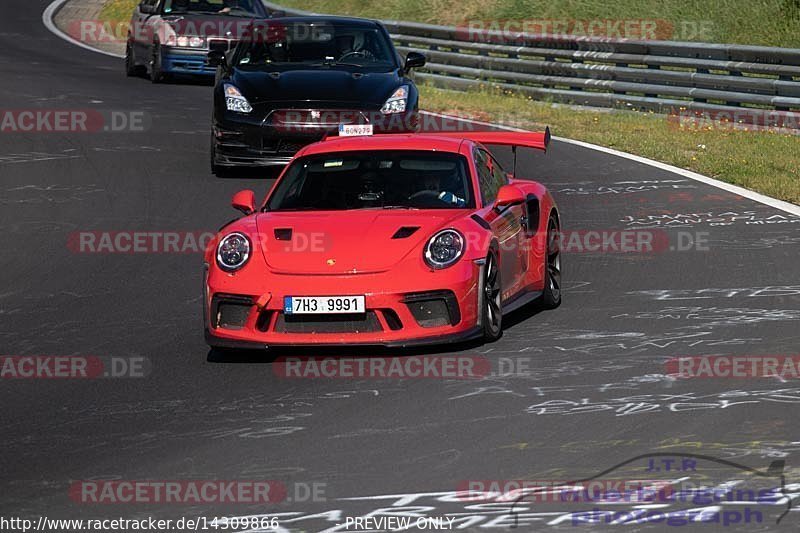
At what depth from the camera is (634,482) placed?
6.69 m

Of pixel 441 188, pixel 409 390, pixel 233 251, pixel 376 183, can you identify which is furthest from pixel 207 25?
pixel 409 390

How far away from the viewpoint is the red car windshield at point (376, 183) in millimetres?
10555

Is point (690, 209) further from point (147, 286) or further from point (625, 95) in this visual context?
point (625, 95)

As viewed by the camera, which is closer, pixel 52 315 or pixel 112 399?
pixel 112 399

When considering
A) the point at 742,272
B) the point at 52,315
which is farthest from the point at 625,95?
the point at 52,315

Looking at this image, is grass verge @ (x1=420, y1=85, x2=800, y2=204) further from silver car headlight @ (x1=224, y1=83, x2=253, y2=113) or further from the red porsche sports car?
the red porsche sports car

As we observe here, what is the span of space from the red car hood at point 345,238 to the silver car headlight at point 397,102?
7.11 metres

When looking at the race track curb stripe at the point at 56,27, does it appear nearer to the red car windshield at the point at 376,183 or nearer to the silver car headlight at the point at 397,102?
the silver car headlight at the point at 397,102

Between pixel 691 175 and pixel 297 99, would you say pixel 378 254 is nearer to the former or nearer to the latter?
pixel 297 99

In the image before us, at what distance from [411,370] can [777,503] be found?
3154mm

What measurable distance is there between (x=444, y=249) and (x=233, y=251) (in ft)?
4.08

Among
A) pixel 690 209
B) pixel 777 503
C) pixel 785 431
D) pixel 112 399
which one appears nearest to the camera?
pixel 777 503

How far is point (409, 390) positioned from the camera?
8.66m

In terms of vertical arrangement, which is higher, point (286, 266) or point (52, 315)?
point (286, 266)
